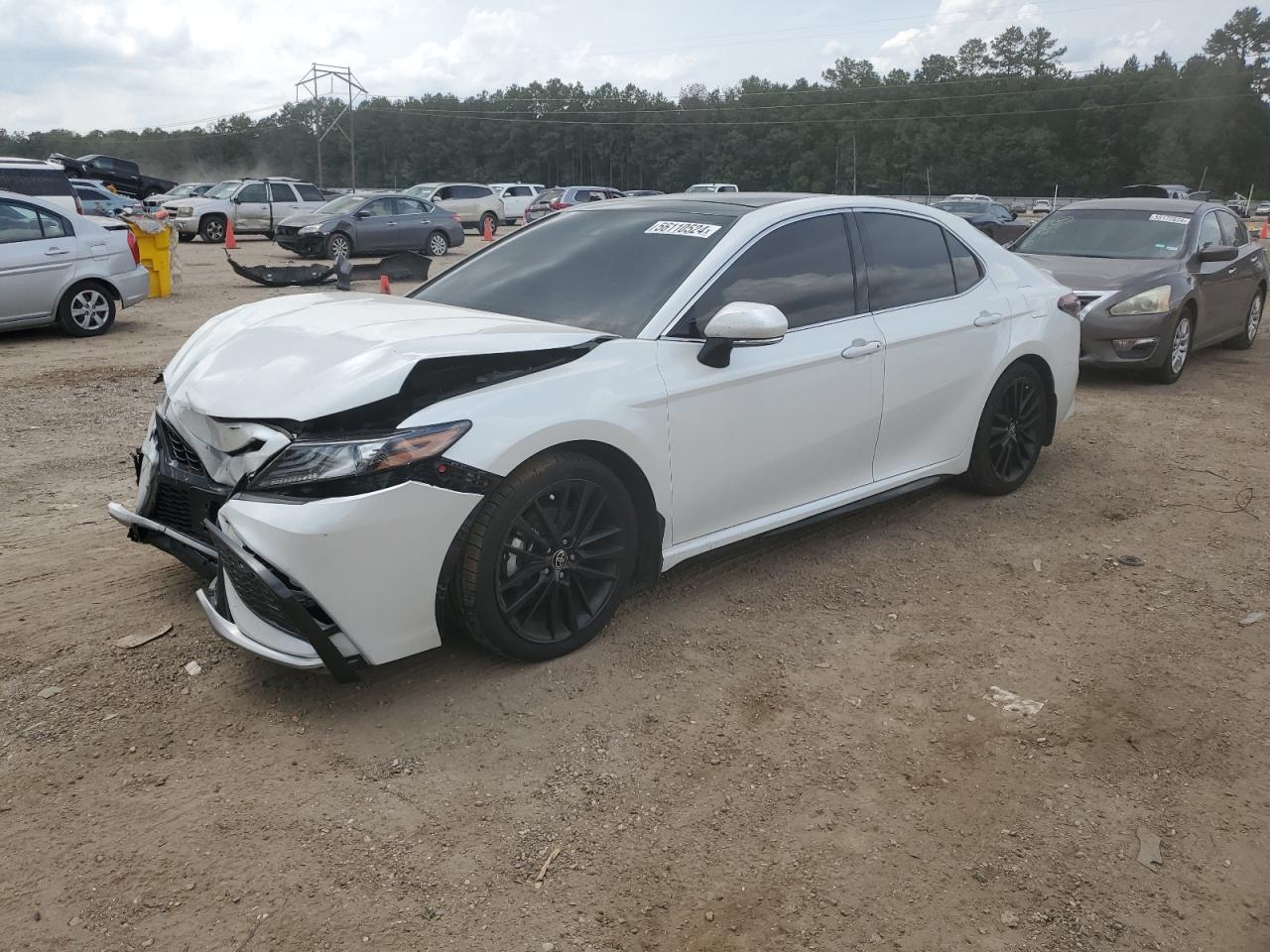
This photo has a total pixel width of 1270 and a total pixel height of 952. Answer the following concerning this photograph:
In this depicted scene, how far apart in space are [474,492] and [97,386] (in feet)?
21.8

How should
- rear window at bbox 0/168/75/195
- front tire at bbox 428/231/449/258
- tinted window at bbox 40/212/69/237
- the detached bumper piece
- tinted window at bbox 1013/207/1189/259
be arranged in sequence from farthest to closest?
1. front tire at bbox 428/231/449/258
2. rear window at bbox 0/168/75/195
3. tinted window at bbox 40/212/69/237
4. tinted window at bbox 1013/207/1189/259
5. the detached bumper piece

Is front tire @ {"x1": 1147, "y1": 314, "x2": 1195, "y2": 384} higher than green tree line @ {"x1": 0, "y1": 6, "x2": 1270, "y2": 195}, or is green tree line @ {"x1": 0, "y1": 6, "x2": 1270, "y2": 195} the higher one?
green tree line @ {"x1": 0, "y1": 6, "x2": 1270, "y2": 195}

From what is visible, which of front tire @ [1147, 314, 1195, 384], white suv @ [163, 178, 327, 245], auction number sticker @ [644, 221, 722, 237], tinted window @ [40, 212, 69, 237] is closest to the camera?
auction number sticker @ [644, 221, 722, 237]

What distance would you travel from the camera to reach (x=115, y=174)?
38.2m

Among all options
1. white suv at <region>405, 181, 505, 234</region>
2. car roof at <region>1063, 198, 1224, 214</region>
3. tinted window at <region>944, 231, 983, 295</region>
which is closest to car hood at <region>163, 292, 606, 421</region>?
tinted window at <region>944, 231, 983, 295</region>

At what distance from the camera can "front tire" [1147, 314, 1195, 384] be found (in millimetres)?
9141

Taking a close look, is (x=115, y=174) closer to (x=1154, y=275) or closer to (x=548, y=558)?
(x=1154, y=275)

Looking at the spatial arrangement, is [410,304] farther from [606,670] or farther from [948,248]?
[948,248]

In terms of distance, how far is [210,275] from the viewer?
18.3 meters

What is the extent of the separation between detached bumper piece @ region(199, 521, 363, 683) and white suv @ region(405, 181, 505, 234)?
101ft

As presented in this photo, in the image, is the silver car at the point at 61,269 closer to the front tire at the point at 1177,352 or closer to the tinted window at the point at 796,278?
the tinted window at the point at 796,278

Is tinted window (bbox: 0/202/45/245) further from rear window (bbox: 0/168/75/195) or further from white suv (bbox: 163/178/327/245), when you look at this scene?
white suv (bbox: 163/178/327/245)

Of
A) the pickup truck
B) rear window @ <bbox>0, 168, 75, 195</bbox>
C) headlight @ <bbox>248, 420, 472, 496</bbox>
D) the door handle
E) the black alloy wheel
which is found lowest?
the black alloy wheel

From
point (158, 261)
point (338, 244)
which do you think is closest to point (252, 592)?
point (158, 261)
